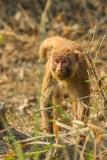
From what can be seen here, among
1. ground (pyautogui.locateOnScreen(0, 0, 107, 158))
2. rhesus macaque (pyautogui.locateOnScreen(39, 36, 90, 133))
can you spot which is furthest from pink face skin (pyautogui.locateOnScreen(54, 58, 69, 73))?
ground (pyautogui.locateOnScreen(0, 0, 107, 158))

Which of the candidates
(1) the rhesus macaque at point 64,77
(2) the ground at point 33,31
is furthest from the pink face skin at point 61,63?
(2) the ground at point 33,31

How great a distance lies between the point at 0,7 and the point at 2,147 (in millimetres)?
7840

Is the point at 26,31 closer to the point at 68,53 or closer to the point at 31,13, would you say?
the point at 31,13

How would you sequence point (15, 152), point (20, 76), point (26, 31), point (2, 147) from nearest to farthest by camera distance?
point (15, 152) → point (2, 147) → point (20, 76) → point (26, 31)

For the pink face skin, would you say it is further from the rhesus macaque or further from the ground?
the ground

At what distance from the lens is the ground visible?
35.7ft

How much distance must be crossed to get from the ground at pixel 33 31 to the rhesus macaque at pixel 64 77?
2.84 metres

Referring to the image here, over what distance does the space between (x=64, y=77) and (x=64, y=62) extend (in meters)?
0.21

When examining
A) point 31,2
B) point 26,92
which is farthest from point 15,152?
point 31,2

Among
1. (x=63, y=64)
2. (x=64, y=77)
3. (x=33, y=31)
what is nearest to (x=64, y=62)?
(x=63, y=64)

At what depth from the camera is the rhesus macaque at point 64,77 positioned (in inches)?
267

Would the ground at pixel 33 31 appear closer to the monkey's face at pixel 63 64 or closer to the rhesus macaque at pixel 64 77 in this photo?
the rhesus macaque at pixel 64 77

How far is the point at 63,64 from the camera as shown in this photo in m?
6.73

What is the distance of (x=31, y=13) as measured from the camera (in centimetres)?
1291
